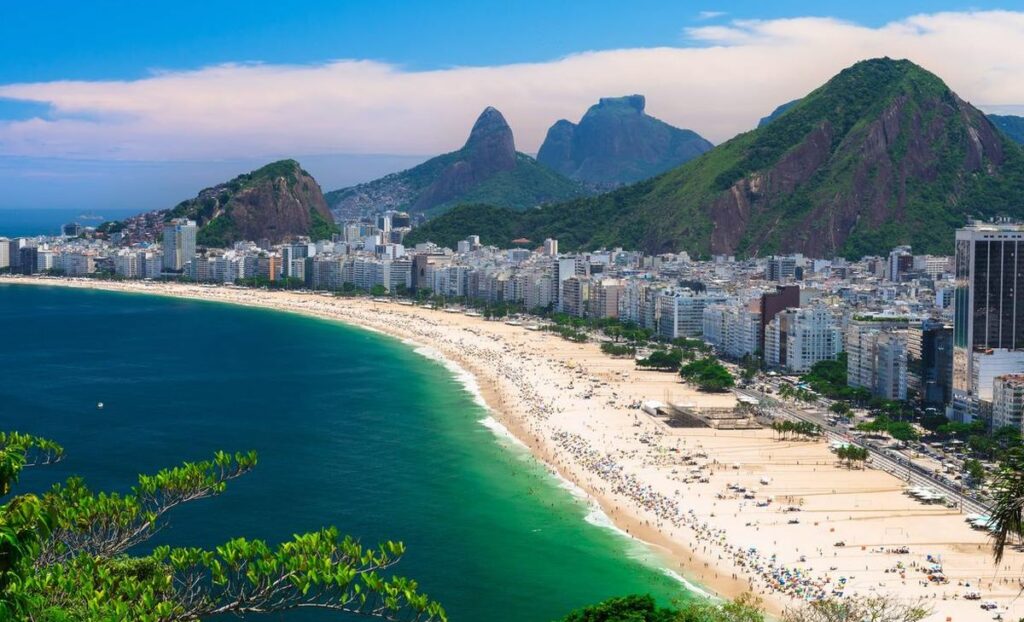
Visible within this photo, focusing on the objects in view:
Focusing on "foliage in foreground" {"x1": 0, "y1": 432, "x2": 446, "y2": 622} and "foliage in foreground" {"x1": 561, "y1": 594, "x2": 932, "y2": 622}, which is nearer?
"foliage in foreground" {"x1": 0, "y1": 432, "x2": 446, "y2": 622}

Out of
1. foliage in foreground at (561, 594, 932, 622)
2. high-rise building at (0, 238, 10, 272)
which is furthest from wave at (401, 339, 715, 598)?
high-rise building at (0, 238, 10, 272)

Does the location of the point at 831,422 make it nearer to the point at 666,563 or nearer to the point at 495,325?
the point at 666,563

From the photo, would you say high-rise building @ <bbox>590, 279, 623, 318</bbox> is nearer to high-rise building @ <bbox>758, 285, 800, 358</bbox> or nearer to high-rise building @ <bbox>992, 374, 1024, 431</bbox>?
high-rise building @ <bbox>758, 285, 800, 358</bbox>

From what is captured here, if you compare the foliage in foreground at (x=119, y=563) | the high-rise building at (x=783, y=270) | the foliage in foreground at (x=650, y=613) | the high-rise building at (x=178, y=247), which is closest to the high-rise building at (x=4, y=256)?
the high-rise building at (x=178, y=247)

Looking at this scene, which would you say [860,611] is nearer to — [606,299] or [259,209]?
[606,299]

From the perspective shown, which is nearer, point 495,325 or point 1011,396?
point 1011,396

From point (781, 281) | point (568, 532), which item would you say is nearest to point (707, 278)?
point (781, 281)

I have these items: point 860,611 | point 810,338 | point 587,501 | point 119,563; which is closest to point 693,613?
point 860,611
